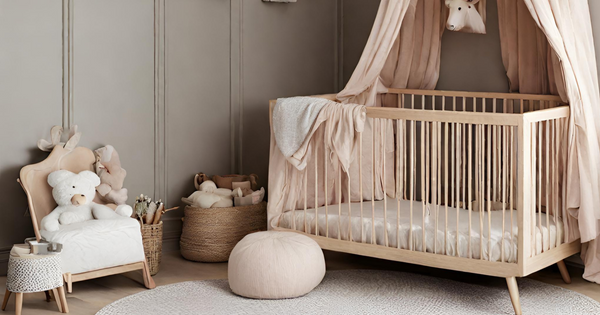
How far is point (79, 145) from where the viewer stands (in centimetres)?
363

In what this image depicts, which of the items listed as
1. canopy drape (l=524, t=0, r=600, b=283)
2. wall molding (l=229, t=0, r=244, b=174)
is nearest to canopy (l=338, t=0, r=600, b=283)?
canopy drape (l=524, t=0, r=600, b=283)

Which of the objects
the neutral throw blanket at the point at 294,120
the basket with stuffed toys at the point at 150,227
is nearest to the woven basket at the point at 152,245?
the basket with stuffed toys at the point at 150,227

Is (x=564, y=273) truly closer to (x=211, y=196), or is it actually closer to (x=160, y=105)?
(x=211, y=196)

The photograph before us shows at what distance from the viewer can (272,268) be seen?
3.01 meters

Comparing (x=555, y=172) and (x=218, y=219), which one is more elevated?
(x=555, y=172)

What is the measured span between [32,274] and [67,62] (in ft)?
4.10

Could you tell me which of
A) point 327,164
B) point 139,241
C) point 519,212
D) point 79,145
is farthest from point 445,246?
point 79,145

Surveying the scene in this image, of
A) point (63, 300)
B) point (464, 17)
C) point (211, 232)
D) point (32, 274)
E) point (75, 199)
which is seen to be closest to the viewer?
point (32, 274)

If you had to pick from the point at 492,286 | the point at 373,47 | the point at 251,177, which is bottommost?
the point at 492,286

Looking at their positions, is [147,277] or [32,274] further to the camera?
[147,277]

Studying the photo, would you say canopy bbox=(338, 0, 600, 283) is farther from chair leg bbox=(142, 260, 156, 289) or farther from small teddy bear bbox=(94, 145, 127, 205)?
chair leg bbox=(142, 260, 156, 289)

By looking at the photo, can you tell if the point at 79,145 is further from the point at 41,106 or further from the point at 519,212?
the point at 519,212

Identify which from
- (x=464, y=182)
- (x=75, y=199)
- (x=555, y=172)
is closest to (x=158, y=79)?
(x=75, y=199)

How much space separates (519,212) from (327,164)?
1.02m
